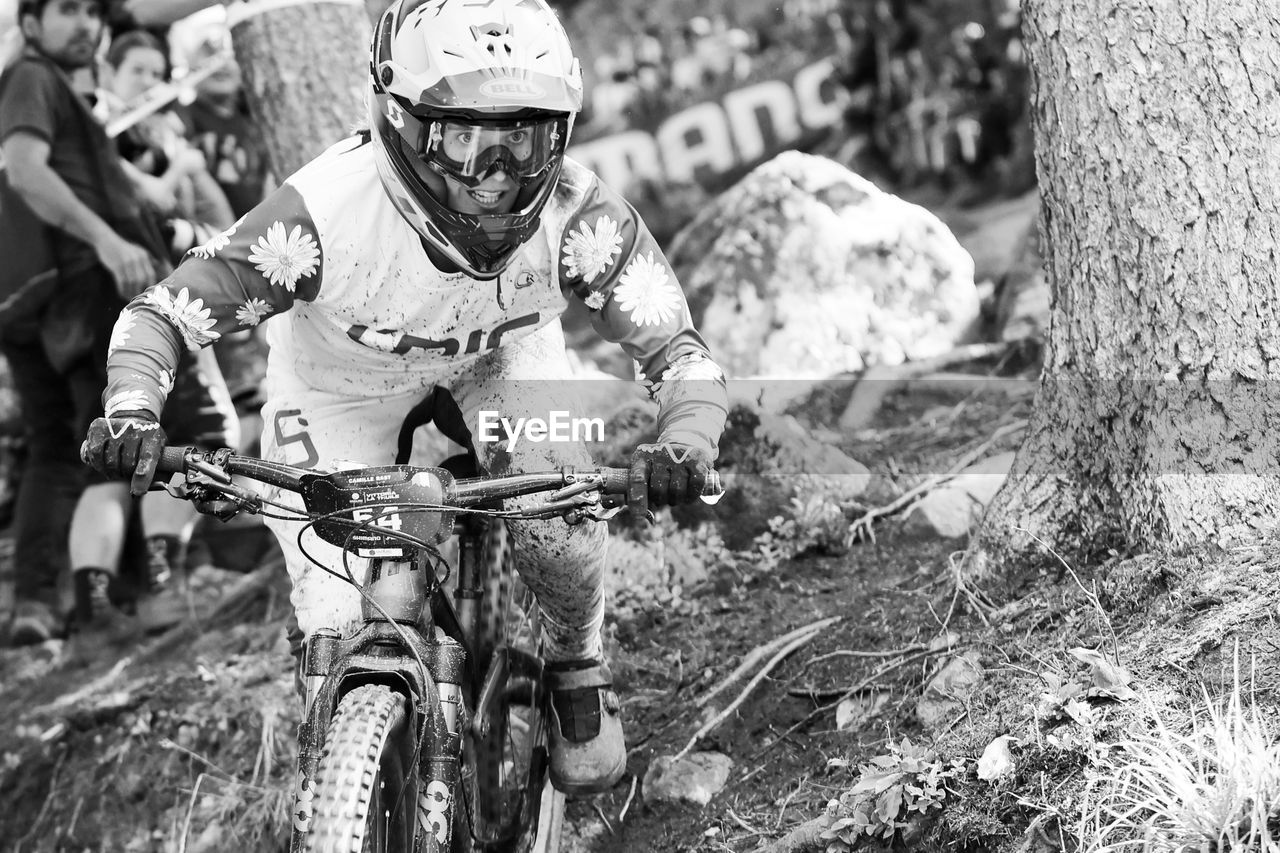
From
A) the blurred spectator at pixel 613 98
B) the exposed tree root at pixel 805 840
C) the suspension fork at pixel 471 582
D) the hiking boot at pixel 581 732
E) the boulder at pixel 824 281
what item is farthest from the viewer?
the blurred spectator at pixel 613 98

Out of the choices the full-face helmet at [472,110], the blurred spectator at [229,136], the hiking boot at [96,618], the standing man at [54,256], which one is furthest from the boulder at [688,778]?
the blurred spectator at [229,136]

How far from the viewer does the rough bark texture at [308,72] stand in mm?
5789

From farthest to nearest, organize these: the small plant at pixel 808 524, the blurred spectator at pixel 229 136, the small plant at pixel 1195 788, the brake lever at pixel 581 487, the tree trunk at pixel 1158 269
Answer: the blurred spectator at pixel 229 136 → the small plant at pixel 808 524 → the tree trunk at pixel 1158 269 → the brake lever at pixel 581 487 → the small plant at pixel 1195 788

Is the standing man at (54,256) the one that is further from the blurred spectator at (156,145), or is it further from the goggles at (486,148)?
the goggles at (486,148)

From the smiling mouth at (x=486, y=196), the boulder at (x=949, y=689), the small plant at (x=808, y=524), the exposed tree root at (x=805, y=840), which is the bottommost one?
the small plant at (x=808, y=524)

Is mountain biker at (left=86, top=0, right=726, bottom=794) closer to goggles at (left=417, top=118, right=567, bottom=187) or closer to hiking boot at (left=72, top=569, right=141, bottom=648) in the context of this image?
goggles at (left=417, top=118, right=567, bottom=187)

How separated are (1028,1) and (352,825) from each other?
2994 mm

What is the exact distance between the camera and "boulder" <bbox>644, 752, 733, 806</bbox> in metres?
4.38

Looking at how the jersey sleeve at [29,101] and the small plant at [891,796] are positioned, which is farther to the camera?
the jersey sleeve at [29,101]

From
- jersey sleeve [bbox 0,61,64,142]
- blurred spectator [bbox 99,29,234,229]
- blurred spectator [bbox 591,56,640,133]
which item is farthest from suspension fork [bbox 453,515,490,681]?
blurred spectator [bbox 591,56,640,133]

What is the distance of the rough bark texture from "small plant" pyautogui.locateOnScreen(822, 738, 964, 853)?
3.47 m

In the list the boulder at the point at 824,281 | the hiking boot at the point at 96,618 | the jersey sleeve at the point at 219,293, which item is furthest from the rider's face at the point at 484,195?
the hiking boot at the point at 96,618

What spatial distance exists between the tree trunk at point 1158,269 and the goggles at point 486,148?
1567mm

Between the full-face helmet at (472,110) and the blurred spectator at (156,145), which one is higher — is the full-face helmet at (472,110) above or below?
above
